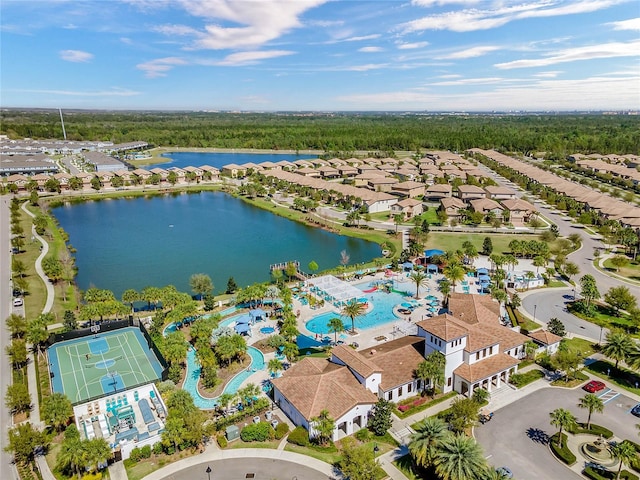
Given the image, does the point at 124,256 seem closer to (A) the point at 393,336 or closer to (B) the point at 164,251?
(B) the point at 164,251

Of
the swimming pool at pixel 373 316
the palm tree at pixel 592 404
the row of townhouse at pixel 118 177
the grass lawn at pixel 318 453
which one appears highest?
the row of townhouse at pixel 118 177

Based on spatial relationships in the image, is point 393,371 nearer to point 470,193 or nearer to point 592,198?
point 470,193

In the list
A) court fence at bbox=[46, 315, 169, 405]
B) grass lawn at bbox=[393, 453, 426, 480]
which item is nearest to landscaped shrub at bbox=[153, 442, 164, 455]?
court fence at bbox=[46, 315, 169, 405]

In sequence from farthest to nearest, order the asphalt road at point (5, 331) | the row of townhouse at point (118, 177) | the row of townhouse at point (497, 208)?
the row of townhouse at point (118, 177) < the row of townhouse at point (497, 208) < the asphalt road at point (5, 331)

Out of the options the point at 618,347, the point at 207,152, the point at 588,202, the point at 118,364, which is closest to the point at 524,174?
the point at 588,202

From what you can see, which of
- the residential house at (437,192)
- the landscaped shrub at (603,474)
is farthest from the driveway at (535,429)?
the residential house at (437,192)

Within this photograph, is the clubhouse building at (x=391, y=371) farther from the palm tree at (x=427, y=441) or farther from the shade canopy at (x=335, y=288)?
the shade canopy at (x=335, y=288)

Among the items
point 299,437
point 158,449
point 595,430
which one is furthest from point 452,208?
point 158,449

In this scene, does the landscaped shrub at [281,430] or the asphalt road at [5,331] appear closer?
the asphalt road at [5,331]
